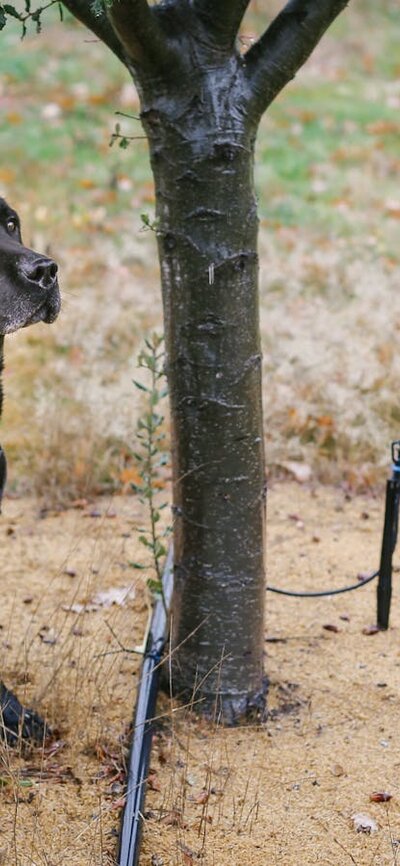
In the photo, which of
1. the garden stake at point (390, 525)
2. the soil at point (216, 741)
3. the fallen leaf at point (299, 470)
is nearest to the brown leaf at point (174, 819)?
the soil at point (216, 741)

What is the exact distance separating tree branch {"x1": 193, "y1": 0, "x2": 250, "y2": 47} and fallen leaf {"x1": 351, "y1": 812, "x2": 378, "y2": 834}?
86.5 inches

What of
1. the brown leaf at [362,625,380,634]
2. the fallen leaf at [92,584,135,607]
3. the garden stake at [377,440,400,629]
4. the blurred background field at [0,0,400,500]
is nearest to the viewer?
the garden stake at [377,440,400,629]

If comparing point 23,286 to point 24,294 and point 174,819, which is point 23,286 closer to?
point 24,294

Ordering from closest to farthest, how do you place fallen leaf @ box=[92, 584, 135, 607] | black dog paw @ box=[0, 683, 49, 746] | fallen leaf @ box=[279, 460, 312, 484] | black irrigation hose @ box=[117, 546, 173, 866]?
black irrigation hose @ box=[117, 546, 173, 866]
black dog paw @ box=[0, 683, 49, 746]
fallen leaf @ box=[92, 584, 135, 607]
fallen leaf @ box=[279, 460, 312, 484]

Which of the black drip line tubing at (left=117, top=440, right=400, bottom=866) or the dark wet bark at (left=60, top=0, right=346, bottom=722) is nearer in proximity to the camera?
the black drip line tubing at (left=117, top=440, right=400, bottom=866)

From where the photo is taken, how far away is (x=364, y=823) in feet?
8.86

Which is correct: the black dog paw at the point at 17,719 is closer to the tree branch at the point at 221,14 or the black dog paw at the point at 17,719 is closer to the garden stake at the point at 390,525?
the garden stake at the point at 390,525

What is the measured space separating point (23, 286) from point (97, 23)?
806mm

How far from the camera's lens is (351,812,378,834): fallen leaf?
2.68 meters

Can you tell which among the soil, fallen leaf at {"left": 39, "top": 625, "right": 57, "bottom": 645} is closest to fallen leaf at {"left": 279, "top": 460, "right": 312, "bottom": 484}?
the soil

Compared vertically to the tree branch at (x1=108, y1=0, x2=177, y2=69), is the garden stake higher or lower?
lower

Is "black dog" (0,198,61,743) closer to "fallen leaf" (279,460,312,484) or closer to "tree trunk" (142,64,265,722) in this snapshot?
"tree trunk" (142,64,265,722)

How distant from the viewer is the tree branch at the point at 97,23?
2.84 metres

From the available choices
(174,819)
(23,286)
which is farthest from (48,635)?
(23,286)
